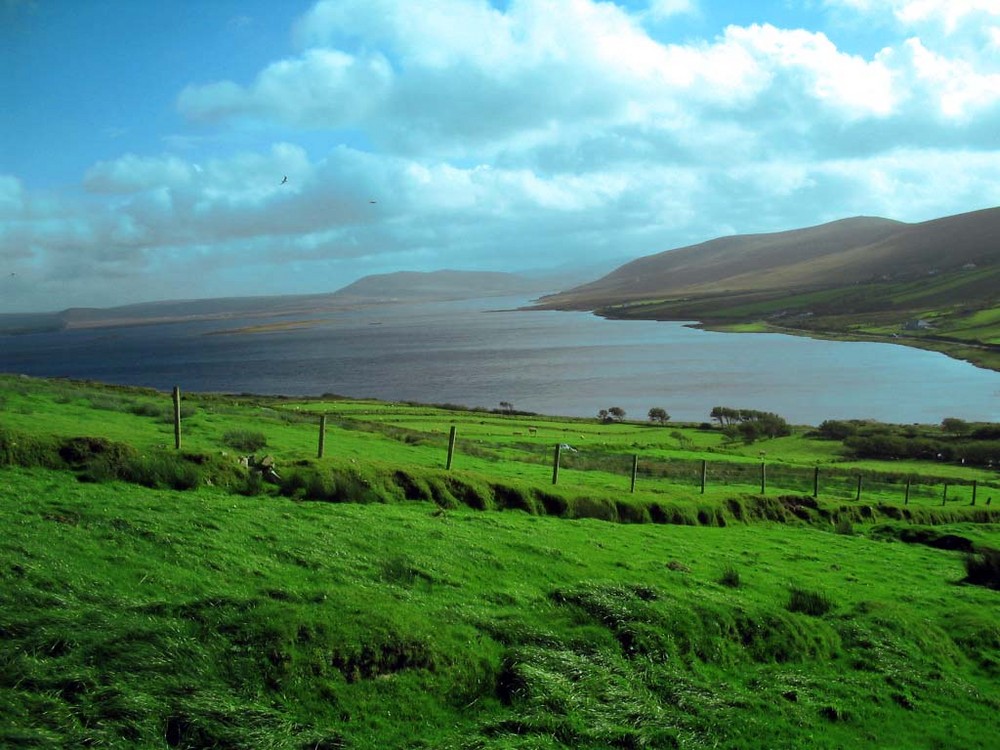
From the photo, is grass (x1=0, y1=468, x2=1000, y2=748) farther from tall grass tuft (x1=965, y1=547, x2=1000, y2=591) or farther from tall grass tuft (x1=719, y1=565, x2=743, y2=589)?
tall grass tuft (x1=965, y1=547, x2=1000, y2=591)

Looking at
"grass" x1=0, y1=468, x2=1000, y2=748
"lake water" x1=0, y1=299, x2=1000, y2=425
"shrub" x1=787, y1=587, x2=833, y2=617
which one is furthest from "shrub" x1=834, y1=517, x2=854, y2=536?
"lake water" x1=0, y1=299, x2=1000, y2=425

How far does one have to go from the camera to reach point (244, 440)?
76.2 feet

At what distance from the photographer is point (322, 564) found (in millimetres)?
11273

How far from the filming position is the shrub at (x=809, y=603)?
1307 centimetres

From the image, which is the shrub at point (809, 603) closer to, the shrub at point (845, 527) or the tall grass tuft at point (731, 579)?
the tall grass tuft at point (731, 579)

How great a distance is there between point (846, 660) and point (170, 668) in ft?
32.3

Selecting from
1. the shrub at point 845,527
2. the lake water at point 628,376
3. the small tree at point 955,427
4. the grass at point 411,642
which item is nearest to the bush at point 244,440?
the grass at point 411,642

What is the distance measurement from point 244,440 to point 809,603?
17678 millimetres

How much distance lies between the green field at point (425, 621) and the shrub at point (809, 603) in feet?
0.18

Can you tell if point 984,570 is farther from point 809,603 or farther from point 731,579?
point 731,579

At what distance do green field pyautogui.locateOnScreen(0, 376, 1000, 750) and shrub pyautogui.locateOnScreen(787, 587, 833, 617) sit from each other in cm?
6

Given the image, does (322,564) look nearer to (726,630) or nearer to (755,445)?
(726,630)

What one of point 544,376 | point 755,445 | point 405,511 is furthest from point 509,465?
point 544,376

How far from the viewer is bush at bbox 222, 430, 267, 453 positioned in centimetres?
2267
